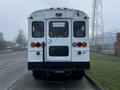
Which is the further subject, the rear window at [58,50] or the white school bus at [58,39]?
the rear window at [58,50]

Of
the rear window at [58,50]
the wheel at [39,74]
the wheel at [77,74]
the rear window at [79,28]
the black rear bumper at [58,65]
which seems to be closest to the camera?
the black rear bumper at [58,65]

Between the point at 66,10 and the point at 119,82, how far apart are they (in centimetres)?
369

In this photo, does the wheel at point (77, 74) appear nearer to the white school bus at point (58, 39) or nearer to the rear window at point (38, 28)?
the white school bus at point (58, 39)

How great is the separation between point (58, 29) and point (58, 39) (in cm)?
42

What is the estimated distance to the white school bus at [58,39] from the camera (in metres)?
15.3

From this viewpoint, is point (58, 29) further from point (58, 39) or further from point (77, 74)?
point (77, 74)

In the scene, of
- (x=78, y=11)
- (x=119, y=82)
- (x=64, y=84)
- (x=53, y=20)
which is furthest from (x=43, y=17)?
(x=119, y=82)

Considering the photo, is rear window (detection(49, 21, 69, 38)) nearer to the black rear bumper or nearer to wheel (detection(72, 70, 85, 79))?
the black rear bumper

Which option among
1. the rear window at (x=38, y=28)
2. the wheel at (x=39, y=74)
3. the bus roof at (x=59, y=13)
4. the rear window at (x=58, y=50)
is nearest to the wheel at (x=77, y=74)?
the rear window at (x=58, y=50)

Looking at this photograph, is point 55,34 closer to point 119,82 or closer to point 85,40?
point 85,40

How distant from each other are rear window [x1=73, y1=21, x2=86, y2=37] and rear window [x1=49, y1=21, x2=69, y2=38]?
1.11 ft

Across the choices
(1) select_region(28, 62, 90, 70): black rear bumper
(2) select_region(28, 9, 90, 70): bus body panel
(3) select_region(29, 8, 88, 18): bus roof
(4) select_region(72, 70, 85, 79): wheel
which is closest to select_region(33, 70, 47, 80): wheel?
(1) select_region(28, 62, 90, 70): black rear bumper

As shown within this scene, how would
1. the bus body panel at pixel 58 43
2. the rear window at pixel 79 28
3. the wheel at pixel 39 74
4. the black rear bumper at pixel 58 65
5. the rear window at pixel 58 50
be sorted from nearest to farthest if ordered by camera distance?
the black rear bumper at pixel 58 65, the bus body panel at pixel 58 43, the rear window at pixel 58 50, the rear window at pixel 79 28, the wheel at pixel 39 74

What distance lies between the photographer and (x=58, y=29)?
15.4 m
